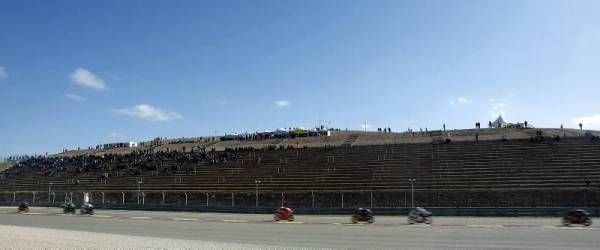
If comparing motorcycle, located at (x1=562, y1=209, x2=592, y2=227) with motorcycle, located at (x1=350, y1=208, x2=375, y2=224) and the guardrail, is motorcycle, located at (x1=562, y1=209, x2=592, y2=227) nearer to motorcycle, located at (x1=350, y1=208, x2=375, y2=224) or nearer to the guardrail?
the guardrail

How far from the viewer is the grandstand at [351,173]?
45125 mm

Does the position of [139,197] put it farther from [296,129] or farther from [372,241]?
[372,241]

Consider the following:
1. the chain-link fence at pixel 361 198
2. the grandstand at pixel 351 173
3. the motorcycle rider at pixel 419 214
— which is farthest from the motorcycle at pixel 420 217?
the grandstand at pixel 351 173

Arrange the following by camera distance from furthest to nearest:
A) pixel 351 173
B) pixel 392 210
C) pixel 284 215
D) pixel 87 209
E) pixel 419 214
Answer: pixel 351 173, pixel 87 209, pixel 392 210, pixel 284 215, pixel 419 214

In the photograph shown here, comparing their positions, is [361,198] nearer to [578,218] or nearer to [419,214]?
[419,214]

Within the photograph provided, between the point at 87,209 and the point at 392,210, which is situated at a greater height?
the point at 392,210

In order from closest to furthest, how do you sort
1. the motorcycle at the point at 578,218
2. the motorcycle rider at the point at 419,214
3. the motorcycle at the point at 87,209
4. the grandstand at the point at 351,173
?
the motorcycle at the point at 578,218, the motorcycle rider at the point at 419,214, the grandstand at the point at 351,173, the motorcycle at the point at 87,209

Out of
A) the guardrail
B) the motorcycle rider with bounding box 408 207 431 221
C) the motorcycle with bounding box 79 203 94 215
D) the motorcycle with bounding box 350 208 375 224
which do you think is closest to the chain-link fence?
the guardrail

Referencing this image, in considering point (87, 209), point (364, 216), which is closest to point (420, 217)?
point (364, 216)

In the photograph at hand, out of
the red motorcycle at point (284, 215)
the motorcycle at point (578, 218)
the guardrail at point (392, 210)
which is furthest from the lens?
the guardrail at point (392, 210)

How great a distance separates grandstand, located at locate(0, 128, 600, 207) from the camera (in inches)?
1777

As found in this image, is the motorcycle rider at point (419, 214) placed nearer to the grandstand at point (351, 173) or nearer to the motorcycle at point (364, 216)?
the motorcycle at point (364, 216)

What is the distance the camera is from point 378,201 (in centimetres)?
4594

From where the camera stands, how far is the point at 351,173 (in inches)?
2192
